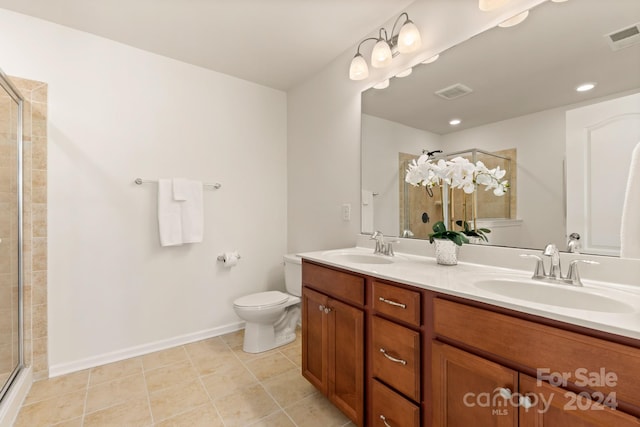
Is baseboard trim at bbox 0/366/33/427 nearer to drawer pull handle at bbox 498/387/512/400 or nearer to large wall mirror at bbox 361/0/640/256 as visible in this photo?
drawer pull handle at bbox 498/387/512/400

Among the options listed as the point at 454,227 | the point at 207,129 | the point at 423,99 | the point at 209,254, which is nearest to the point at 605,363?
the point at 454,227

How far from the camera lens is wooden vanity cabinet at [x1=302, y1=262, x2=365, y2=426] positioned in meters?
1.35

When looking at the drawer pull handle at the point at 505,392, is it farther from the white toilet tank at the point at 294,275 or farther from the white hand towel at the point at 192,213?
the white hand towel at the point at 192,213

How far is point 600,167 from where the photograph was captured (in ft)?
3.77

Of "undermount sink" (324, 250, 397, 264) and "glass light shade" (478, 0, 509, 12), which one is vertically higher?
"glass light shade" (478, 0, 509, 12)

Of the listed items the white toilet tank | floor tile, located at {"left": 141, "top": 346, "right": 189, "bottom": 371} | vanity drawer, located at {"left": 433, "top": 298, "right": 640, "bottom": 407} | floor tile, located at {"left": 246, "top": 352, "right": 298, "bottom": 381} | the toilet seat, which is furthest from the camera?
the white toilet tank

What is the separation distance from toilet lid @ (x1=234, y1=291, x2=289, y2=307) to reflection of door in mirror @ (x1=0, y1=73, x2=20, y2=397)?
4.19 ft

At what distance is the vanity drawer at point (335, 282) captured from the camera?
1.36 meters

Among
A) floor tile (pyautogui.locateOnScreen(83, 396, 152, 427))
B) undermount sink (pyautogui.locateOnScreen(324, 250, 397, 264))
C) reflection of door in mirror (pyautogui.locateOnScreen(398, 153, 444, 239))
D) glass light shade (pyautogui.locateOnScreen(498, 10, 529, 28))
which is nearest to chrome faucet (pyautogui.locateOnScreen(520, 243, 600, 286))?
reflection of door in mirror (pyautogui.locateOnScreen(398, 153, 444, 239))

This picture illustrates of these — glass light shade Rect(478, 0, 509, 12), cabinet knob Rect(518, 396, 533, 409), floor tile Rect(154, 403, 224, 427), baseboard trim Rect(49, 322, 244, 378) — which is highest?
glass light shade Rect(478, 0, 509, 12)

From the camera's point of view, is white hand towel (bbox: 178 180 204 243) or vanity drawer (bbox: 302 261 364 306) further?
white hand towel (bbox: 178 180 204 243)

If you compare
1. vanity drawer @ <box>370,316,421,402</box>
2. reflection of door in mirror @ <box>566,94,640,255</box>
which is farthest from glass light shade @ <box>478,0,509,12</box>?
vanity drawer @ <box>370,316,421,402</box>

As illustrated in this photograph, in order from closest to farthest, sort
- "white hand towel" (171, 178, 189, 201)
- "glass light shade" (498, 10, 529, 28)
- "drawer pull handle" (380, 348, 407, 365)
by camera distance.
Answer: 1. "drawer pull handle" (380, 348, 407, 365)
2. "glass light shade" (498, 10, 529, 28)
3. "white hand towel" (171, 178, 189, 201)

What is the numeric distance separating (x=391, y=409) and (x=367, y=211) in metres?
1.26
